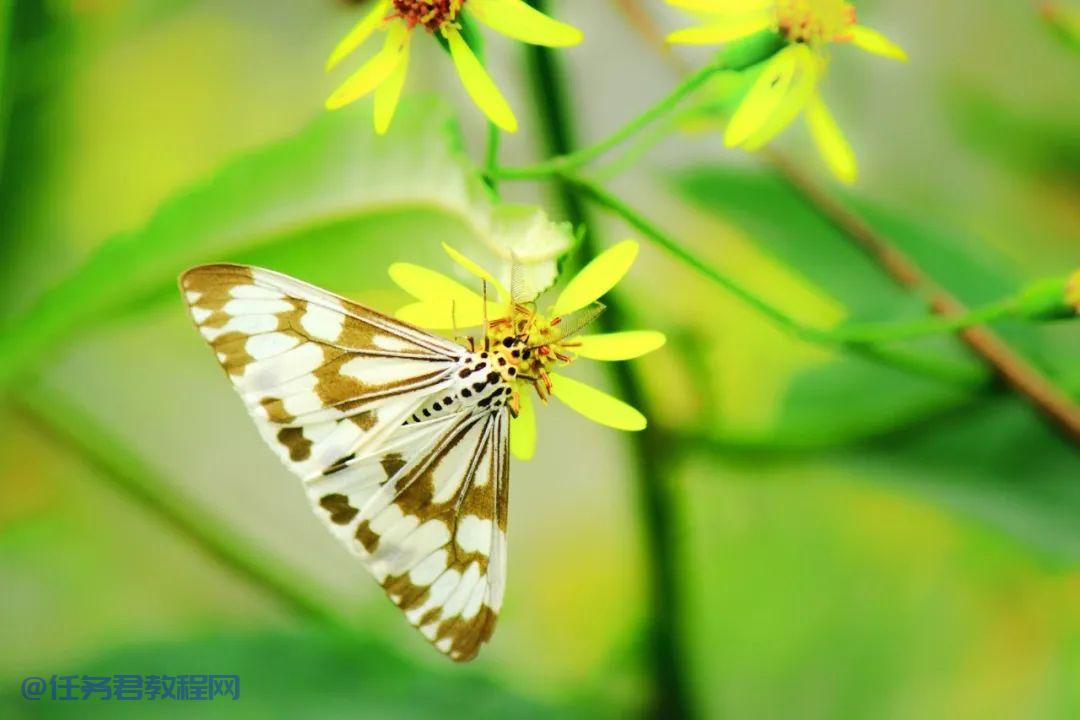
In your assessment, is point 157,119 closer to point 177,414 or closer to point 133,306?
point 177,414

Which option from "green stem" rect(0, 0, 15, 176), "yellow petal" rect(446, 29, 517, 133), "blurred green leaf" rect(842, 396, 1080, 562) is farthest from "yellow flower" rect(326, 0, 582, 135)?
"blurred green leaf" rect(842, 396, 1080, 562)

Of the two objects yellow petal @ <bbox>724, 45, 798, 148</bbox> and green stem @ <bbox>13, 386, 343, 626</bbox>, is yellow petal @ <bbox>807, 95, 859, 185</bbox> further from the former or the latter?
green stem @ <bbox>13, 386, 343, 626</bbox>

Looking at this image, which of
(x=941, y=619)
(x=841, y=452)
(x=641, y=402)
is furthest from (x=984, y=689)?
(x=641, y=402)

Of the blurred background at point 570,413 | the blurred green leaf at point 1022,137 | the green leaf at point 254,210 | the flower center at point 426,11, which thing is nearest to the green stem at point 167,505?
the blurred background at point 570,413

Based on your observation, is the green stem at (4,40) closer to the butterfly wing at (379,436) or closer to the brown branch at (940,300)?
the butterfly wing at (379,436)

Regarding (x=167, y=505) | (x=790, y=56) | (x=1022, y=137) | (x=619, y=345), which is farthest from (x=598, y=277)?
(x=1022, y=137)

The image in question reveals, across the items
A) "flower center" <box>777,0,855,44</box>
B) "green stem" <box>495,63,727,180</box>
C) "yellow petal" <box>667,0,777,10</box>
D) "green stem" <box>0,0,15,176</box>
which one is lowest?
"green stem" <box>495,63,727,180</box>

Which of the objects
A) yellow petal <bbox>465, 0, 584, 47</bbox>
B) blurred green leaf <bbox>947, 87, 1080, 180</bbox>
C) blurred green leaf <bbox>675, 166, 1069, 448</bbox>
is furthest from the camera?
blurred green leaf <bbox>947, 87, 1080, 180</bbox>

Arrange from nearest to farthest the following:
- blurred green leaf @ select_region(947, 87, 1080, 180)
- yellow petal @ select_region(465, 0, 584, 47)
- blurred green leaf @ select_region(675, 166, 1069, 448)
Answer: yellow petal @ select_region(465, 0, 584, 47) → blurred green leaf @ select_region(675, 166, 1069, 448) → blurred green leaf @ select_region(947, 87, 1080, 180)
